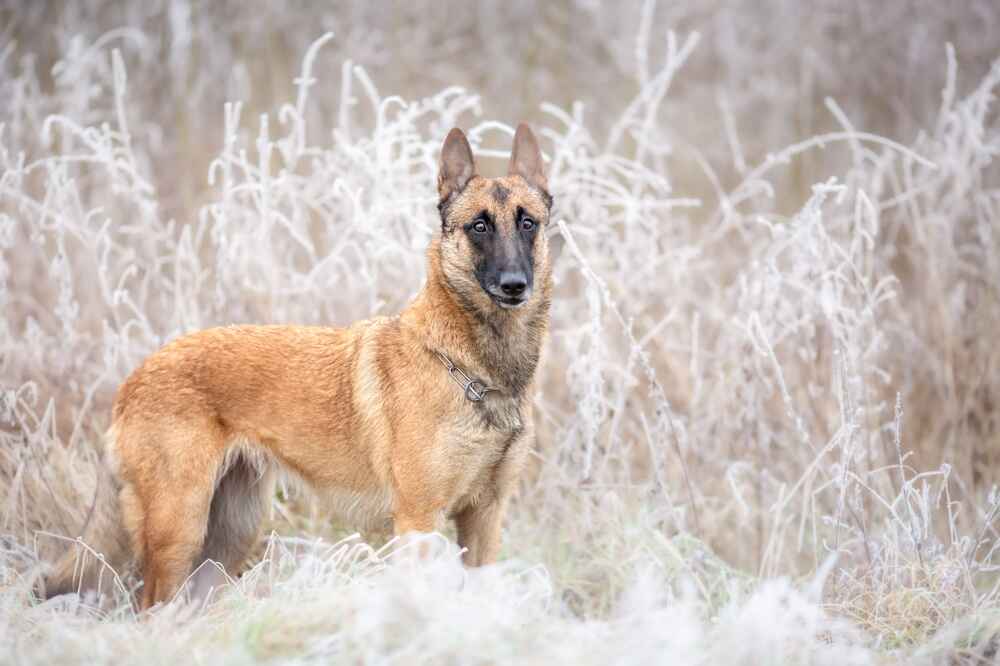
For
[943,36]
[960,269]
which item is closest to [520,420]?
[960,269]

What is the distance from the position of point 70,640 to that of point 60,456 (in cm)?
193

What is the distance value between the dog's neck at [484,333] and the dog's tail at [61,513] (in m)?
1.44

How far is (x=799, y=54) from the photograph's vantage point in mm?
10023

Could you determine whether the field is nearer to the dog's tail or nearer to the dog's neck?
the dog's tail

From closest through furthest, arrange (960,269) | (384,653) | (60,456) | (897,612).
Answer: (384,653), (897,612), (60,456), (960,269)

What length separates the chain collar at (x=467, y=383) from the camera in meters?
3.80

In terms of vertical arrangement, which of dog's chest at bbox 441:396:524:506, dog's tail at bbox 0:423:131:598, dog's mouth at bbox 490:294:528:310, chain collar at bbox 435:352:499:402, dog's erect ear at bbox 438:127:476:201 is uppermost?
dog's erect ear at bbox 438:127:476:201

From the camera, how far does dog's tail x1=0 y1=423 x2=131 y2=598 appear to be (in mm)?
3895

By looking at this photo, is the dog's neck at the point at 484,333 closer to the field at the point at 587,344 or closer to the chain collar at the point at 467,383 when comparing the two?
the chain collar at the point at 467,383

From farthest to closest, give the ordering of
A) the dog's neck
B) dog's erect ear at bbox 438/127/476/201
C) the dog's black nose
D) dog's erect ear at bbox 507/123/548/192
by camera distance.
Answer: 1. dog's erect ear at bbox 507/123/548/192
2. dog's erect ear at bbox 438/127/476/201
3. the dog's neck
4. the dog's black nose

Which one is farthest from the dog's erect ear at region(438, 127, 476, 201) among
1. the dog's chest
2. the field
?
the dog's chest

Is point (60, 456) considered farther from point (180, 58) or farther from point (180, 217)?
point (180, 58)

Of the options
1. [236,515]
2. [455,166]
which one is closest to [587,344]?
[455,166]

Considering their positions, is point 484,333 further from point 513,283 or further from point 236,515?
point 236,515
